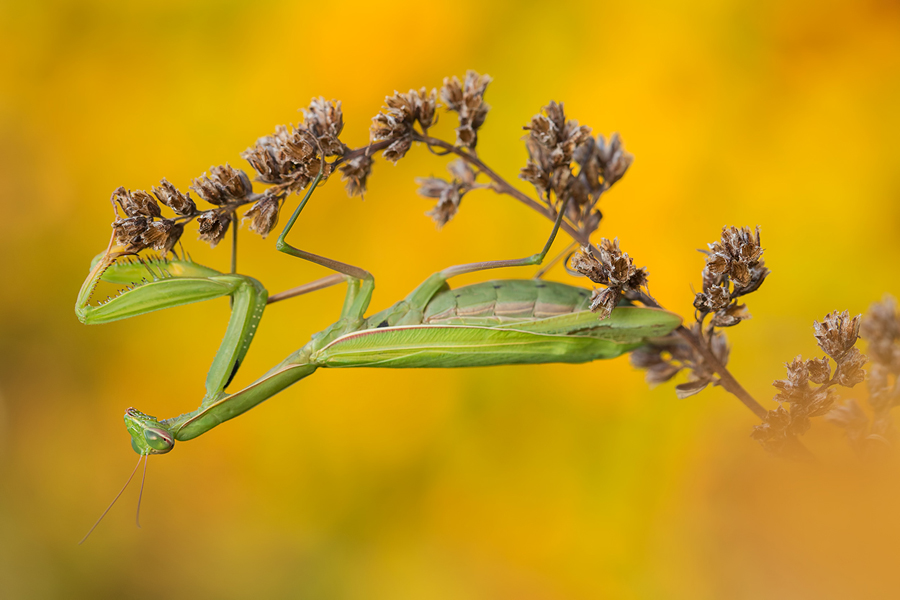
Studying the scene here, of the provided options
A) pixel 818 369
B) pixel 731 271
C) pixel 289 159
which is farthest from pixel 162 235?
pixel 818 369

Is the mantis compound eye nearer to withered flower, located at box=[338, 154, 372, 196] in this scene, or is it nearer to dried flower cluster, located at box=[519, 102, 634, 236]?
withered flower, located at box=[338, 154, 372, 196]

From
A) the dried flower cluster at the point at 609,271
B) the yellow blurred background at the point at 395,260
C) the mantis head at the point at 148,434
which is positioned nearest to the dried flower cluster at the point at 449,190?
the dried flower cluster at the point at 609,271

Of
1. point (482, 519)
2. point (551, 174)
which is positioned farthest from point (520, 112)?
point (482, 519)

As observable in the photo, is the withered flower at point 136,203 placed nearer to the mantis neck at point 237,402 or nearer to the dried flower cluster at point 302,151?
the dried flower cluster at point 302,151

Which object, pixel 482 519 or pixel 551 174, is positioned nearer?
pixel 551 174

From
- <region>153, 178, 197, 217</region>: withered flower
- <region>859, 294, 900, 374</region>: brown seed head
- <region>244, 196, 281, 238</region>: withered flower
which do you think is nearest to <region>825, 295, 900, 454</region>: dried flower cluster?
<region>859, 294, 900, 374</region>: brown seed head

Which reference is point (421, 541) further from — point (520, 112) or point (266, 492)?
point (520, 112)
